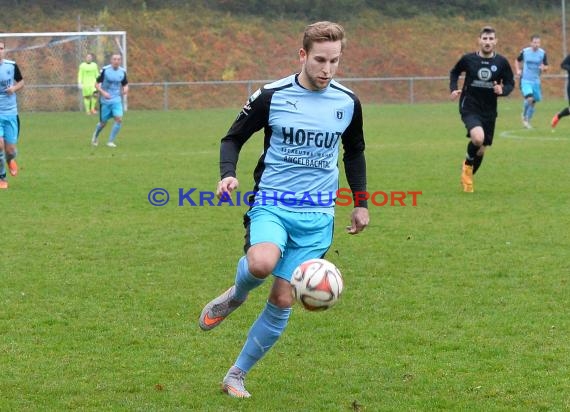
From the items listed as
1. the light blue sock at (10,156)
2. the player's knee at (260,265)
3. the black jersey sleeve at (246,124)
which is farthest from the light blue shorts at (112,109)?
the player's knee at (260,265)

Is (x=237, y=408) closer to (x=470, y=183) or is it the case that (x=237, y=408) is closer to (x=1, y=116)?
(x=470, y=183)

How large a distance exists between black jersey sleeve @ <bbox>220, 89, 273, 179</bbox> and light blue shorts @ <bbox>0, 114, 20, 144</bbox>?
10.2 metres

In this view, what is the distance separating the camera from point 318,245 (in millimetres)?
5570

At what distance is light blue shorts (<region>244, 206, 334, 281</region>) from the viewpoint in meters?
5.46

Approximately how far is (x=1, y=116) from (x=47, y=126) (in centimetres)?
1577

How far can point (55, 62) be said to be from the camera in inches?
1599

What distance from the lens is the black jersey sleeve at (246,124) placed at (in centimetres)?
561

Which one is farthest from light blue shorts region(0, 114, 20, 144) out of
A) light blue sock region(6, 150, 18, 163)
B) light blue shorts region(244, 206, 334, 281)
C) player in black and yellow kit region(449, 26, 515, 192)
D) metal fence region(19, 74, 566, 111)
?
metal fence region(19, 74, 566, 111)

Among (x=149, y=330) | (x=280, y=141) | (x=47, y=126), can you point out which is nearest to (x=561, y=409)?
(x=280, y=141)

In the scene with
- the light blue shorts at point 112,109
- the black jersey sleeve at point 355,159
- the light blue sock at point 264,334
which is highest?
the black jersey sleeve at point 355,159
